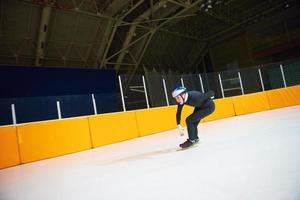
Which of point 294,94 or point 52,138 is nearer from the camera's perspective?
point 52,138

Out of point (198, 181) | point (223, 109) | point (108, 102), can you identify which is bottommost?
point (198, 181)

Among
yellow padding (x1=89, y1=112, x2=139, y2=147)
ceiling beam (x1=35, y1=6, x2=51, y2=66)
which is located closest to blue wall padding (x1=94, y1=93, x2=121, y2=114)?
yellow padding (x1=89, y1=112, x2=139, y2=147)

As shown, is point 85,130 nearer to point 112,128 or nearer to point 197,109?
point 112,128

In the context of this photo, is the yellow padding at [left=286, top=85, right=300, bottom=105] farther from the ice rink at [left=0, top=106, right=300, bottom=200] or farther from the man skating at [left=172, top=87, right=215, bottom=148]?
the ice rink at [left=0, top=106, right=300, bottom=200]

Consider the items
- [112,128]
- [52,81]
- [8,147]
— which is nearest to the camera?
[8,147]

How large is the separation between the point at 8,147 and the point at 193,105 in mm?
4692

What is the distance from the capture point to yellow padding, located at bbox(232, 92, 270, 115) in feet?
42.4

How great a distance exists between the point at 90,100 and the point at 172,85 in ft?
12.3

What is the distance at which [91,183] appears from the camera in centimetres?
297

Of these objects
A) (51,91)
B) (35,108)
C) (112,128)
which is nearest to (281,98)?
(112,128)

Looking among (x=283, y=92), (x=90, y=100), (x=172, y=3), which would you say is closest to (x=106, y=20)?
→ (x=172, y=3)

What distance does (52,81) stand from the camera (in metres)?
16.0

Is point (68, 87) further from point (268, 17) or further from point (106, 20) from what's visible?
point (268, 17)

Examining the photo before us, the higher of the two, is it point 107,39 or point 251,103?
point 107,39
